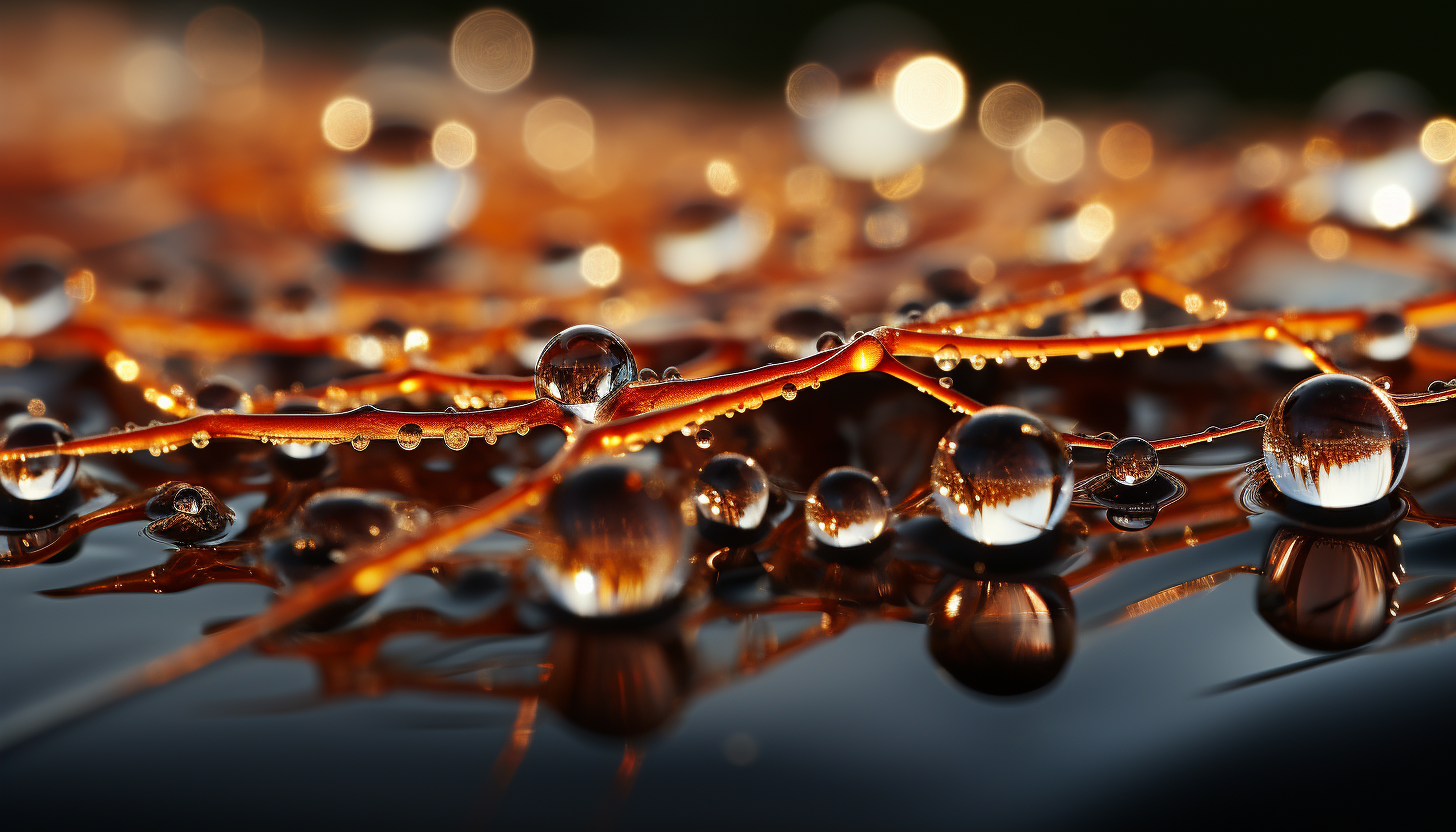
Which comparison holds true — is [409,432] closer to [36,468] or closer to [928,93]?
[36,468]

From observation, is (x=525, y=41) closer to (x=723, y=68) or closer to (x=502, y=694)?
(x=723, y=68)

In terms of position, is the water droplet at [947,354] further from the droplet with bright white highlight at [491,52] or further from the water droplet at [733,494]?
the droplet with bright white highlight at [491,52]

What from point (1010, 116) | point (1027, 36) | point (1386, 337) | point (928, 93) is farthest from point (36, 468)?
point (1027, 36)

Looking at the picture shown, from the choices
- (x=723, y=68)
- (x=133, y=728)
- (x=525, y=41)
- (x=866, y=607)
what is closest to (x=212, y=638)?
(x=133, y=728)

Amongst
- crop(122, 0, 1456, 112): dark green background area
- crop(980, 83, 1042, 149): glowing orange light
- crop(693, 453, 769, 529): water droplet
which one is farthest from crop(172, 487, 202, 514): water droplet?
crop(122, 0, 1456, 112): dark green background area

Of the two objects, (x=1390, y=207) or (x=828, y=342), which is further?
(x=1390, y=207)

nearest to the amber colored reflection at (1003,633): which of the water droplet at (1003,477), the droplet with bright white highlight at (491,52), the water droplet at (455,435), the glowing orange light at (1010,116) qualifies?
the water droplet at (1003,477)
